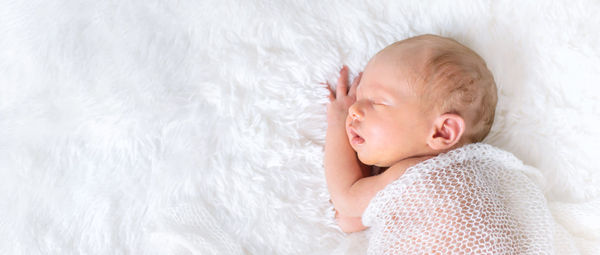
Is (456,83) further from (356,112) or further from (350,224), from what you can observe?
(350,224)

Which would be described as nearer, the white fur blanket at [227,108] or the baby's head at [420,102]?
the baby's head at [420,102]

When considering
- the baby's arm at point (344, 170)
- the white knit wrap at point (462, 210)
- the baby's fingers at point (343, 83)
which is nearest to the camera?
the white knit wrap at point (462, 210)

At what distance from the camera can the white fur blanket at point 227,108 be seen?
1.20m

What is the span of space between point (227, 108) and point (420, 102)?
0.48 meters

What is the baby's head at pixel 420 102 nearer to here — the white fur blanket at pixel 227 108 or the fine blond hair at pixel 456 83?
the fine blond hair at pixel 456 83

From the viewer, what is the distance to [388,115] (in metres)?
1.11

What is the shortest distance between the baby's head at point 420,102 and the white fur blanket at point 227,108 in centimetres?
15

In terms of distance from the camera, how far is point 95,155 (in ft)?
4.00

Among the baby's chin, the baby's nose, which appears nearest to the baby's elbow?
the baby's chin

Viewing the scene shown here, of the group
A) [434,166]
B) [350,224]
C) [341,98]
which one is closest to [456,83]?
[434,166]

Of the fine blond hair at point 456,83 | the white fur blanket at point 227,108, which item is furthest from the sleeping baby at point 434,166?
the white fur blanket at point 227,108

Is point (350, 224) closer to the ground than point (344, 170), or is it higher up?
closer to the ground

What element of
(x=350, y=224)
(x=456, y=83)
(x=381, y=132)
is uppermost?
(x=456, y=83)

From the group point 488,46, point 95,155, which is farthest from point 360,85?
point 95,155
